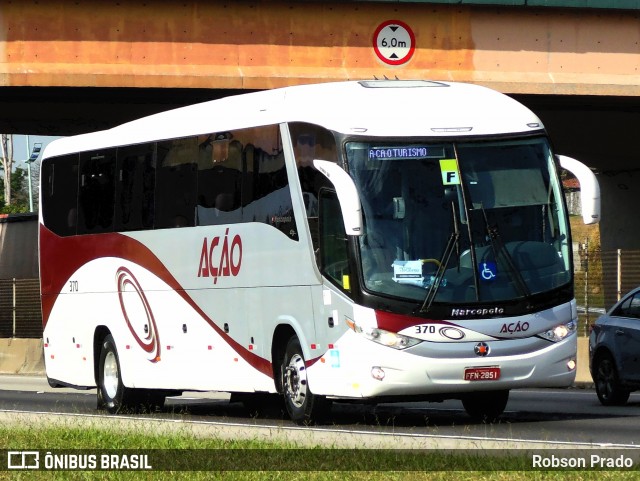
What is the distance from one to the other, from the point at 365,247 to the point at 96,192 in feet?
22.1

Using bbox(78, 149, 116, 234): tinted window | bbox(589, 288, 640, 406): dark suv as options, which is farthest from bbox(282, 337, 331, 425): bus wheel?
bbox(589, 288, 640, 406): dark suv

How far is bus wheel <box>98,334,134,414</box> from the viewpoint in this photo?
21.1 metres

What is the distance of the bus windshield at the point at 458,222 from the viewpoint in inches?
627

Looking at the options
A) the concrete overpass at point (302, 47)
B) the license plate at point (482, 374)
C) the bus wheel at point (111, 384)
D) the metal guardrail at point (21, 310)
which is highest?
the concrete overpass at point (302, 47)

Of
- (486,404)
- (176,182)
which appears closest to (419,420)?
(486,404)

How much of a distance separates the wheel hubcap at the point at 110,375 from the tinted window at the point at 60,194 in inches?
77.1

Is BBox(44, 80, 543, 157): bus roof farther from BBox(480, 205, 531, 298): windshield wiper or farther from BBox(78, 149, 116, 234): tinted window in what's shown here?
BBox(78, 149, 116, 234): tinted window

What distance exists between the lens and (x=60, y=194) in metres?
22.7

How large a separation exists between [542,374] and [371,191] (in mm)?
2510

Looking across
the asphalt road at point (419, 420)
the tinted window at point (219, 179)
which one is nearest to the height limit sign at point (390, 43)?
the asphalt road at point (419, 420)

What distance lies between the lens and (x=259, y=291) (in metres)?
17.9

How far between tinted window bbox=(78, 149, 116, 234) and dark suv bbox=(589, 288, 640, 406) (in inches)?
262

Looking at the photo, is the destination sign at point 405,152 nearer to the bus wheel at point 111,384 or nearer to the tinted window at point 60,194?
the bus wheel at point 111,384

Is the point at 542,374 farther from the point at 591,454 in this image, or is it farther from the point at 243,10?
the point at 243,10
